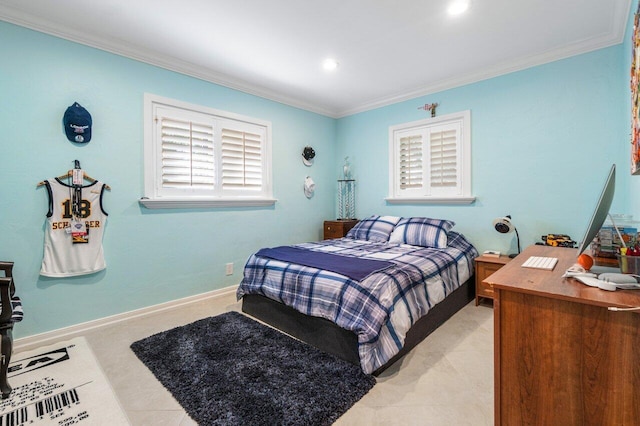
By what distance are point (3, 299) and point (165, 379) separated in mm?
1026

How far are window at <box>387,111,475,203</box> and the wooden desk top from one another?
2210 mm

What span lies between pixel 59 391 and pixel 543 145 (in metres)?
4.43

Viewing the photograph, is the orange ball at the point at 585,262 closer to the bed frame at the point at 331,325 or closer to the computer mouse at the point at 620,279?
the computer mouse at the point at 620,279

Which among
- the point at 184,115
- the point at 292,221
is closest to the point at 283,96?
the point at 184,115

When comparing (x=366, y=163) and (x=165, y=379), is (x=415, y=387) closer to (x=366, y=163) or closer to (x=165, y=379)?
(x=165, y=379)

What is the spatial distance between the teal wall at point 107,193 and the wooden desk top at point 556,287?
9.68 ft

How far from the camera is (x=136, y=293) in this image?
2.90 m

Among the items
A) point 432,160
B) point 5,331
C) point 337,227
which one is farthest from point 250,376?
point 432,160

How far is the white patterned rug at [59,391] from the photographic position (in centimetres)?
156

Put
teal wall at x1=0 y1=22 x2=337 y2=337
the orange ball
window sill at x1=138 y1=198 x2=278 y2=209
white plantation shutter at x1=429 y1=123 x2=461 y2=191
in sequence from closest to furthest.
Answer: the orange ball < teal wall at x1=0 y1=22 x2=337 y2=337 < window sill at x1=138 y1=198 x2=278 y2=209 < white plantation shutter at x1=429 y1=123 x2=461 y2=191

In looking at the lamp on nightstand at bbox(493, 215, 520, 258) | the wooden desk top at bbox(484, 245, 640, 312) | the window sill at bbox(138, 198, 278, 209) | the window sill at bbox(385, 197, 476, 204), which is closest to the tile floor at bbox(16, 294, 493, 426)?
the wooden desk top at bbox(484, 245, 640, 312)

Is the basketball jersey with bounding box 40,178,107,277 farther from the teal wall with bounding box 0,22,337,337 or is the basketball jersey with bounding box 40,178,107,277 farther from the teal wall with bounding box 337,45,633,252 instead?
the teal wall with bounding box 337,45,633,252

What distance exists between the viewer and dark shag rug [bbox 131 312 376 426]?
158 centimetres

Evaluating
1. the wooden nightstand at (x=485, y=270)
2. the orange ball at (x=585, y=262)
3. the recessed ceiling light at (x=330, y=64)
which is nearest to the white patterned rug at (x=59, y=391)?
the orange ball at (x=585, y=262)
